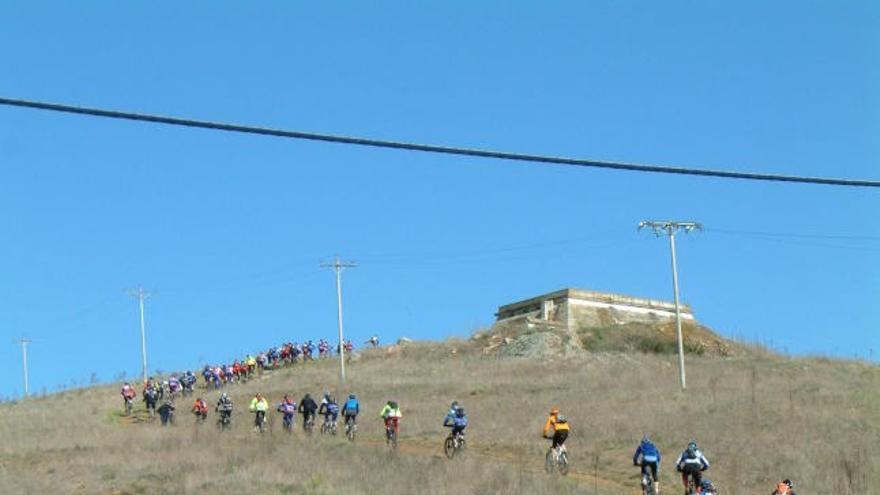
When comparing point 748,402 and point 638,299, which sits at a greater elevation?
point 638,299

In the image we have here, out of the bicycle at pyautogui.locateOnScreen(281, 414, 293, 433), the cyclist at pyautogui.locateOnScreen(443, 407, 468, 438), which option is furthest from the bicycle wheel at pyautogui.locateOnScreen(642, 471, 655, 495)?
the bicycle at pyautogui.locateOnScreen(281, 414, 293, 433)

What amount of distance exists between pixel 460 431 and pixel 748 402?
548 inches

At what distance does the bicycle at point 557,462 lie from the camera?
3155cm

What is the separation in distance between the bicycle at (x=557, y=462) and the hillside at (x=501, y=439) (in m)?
0.36

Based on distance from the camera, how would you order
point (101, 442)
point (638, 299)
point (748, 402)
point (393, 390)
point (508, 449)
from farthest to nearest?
point (638, 299), point (393, 390), point (748, 402), point (101, 442), point (508, 449)

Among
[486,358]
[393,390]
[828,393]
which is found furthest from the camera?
[486,358]

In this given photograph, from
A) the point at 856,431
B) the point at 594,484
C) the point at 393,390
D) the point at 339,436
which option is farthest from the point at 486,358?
the point at 594,484

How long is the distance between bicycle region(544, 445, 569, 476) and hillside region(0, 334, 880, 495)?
0.36m

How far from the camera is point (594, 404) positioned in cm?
4725

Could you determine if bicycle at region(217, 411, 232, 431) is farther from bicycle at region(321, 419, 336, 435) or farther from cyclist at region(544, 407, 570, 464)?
cyclist at region(544, 407, 570, 464)

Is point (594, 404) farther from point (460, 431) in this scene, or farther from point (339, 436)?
point (460, 431)

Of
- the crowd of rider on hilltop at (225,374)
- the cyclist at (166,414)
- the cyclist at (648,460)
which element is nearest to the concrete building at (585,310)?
the crowd of rider on hilltop at (225,374)

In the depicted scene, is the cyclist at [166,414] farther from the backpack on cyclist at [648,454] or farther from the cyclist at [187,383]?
the backpack on cyclist at [648,454]

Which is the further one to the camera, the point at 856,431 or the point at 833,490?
the point at 856,431
